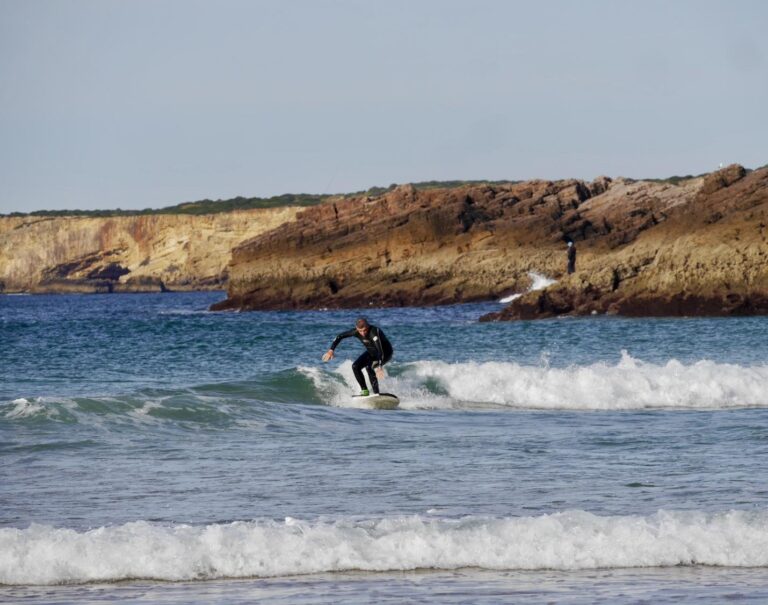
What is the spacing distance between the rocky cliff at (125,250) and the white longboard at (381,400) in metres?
106

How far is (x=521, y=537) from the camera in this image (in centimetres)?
930

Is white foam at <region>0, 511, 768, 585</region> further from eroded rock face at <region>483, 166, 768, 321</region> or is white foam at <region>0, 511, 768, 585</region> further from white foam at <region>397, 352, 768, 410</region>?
eroded rock face at <region>483, 166, 768, 321</region>

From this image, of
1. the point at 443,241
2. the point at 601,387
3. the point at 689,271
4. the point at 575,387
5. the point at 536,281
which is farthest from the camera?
the point at 443,241

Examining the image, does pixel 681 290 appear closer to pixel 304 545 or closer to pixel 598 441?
pixel 598 441

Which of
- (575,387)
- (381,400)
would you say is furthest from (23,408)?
(575,387)

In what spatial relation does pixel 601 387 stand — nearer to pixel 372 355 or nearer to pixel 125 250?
pixel 372 355

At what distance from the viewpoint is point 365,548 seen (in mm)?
9211

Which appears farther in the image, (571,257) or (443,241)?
(443,241)

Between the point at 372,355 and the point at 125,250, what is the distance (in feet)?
398

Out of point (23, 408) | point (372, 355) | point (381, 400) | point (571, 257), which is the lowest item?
point (381, 400)

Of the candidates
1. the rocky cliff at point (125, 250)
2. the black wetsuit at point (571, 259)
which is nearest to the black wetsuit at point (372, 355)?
the black wetsuit at point (571, 259)

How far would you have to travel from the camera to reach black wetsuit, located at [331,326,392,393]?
19.0m

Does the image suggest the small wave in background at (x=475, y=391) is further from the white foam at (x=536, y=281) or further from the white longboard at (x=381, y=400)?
the white foam at (x=536, y=281)

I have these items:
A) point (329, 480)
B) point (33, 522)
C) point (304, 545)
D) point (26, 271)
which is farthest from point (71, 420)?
point (26, 271)
